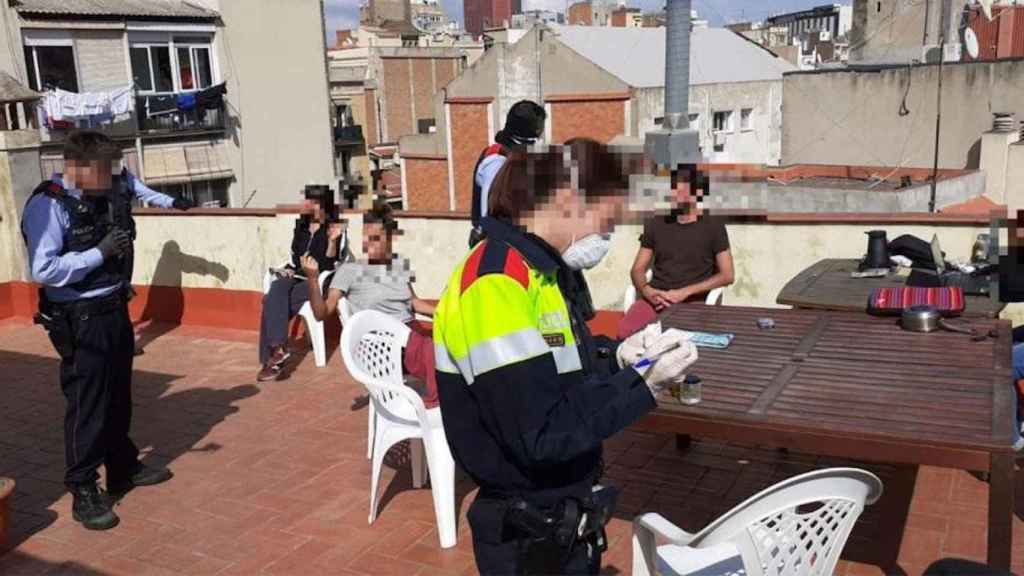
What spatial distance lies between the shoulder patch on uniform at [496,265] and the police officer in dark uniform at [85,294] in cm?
273

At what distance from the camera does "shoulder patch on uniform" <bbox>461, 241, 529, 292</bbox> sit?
1.87 m

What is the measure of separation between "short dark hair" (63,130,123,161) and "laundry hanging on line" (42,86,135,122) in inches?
690

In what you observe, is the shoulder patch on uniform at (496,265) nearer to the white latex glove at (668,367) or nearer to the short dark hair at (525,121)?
the white latex glove at (668,367)

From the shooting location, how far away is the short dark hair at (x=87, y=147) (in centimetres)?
399

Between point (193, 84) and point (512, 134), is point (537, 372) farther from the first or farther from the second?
point (193, 84)

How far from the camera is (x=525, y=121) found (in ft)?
15.5

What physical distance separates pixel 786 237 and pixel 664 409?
296 centimetres

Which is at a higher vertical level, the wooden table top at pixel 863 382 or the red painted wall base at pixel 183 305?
the wooden table top at pixel 863 382

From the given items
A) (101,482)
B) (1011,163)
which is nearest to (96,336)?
(101,482)

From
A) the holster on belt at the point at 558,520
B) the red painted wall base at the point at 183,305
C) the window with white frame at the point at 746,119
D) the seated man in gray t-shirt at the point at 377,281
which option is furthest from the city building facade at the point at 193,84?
the holster on belt at the point at 558,520

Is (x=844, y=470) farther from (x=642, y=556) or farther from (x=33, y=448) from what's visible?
(x=33, y=448)

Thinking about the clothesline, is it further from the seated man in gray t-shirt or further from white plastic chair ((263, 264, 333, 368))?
the seated man in gray t-shirt

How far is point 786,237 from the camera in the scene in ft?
18.6

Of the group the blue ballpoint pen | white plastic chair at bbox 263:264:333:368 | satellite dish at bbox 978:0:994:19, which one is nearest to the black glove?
white plastic chair at bbox 263:264:333:368
